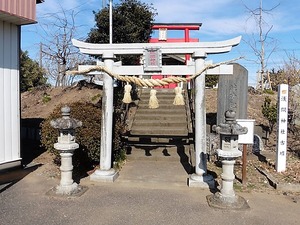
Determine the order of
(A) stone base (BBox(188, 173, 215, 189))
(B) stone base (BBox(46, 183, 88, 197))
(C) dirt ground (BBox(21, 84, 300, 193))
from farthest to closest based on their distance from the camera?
(C) dirt ground (BBox(21, 84, 300, 193)) → (A) stone base (BBox(188, 173, 215, 189)) → (B) stone base (BBox(46, 183, 88, 197))

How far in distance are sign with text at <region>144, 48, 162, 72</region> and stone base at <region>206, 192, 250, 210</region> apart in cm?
287

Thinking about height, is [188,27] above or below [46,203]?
above

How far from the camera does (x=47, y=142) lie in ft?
22.2

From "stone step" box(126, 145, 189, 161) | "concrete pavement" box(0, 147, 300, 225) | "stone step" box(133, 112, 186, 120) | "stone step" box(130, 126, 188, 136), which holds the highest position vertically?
"stone step" box(133, 112, 186, 120)

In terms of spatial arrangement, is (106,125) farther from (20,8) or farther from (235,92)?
(235,92)

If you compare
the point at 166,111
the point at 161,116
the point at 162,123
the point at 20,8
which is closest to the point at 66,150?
the point at 20,8

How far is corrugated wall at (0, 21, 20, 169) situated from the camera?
6629mm

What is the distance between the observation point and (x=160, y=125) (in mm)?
9930

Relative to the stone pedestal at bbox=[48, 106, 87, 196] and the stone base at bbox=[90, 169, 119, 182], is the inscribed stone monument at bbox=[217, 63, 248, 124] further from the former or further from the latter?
the stone pedestal at bbox=[48, 106, 87, 196]

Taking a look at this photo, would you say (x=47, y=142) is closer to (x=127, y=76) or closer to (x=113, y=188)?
(x=113, y=188)

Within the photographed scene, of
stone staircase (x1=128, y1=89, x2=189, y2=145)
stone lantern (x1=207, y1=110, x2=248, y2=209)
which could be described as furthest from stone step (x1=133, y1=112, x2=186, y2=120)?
stone lantern (x1=207, y1=110, x2=248, y2=209)

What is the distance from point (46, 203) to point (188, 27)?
23.8 m

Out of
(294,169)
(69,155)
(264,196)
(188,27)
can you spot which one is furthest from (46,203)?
(188,27)

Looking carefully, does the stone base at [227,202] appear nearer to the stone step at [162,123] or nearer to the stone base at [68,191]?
the stone base at [68,191]
